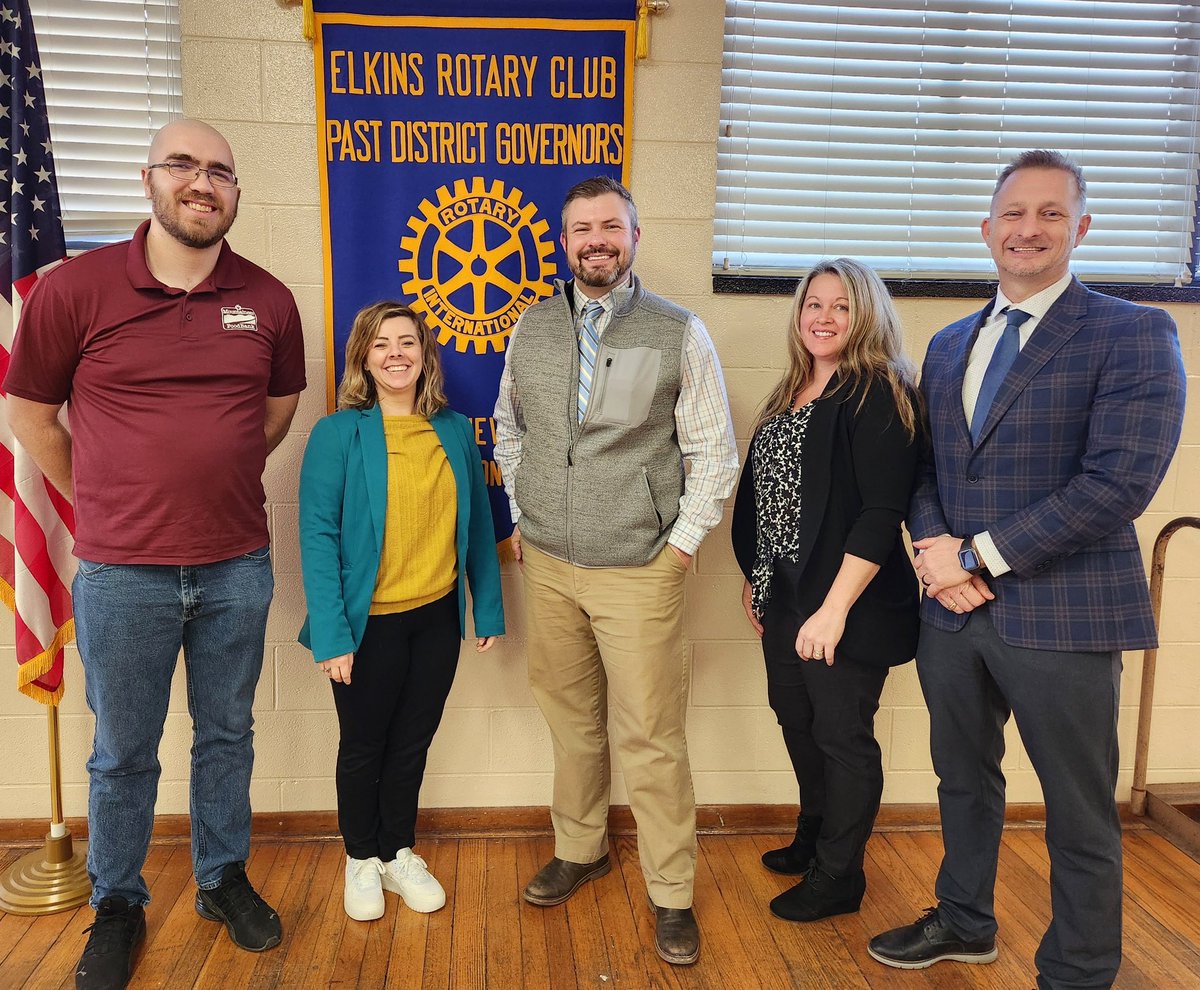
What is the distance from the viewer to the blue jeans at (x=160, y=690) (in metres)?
1.91

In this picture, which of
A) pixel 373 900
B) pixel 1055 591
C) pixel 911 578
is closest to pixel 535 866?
pixel 373 900

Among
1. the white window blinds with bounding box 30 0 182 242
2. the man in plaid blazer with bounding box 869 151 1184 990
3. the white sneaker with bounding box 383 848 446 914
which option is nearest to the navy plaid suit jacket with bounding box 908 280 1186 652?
the man in plaid blazer with bounding box 869 151 1184 990

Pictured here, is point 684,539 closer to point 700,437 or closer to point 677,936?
point 700,437

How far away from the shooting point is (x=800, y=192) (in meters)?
2.57

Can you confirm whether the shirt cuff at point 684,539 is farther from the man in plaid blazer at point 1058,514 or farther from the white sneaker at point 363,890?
the white sneaker at point 363,890

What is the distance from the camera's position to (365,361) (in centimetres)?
215

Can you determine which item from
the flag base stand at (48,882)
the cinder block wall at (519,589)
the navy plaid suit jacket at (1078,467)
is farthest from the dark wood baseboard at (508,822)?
the navy plaid suit jacket at (1078,467)

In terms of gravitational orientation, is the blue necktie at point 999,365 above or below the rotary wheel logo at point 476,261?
below

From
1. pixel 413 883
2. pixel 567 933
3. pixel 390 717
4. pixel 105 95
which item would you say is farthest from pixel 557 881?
pixel 105 95

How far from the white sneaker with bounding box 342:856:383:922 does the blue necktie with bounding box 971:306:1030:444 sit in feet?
5.75

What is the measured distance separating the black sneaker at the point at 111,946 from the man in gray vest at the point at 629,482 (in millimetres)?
1150

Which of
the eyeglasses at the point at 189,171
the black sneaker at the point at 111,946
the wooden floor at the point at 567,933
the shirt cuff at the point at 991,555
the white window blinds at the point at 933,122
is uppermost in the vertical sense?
the white window blinds at the point at 933,122

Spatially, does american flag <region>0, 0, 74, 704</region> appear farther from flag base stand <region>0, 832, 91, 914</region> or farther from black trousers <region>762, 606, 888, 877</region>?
black trousers <region>762, 606, 888, 877</region>

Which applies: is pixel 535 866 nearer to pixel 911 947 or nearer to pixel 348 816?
pixel 348 816
